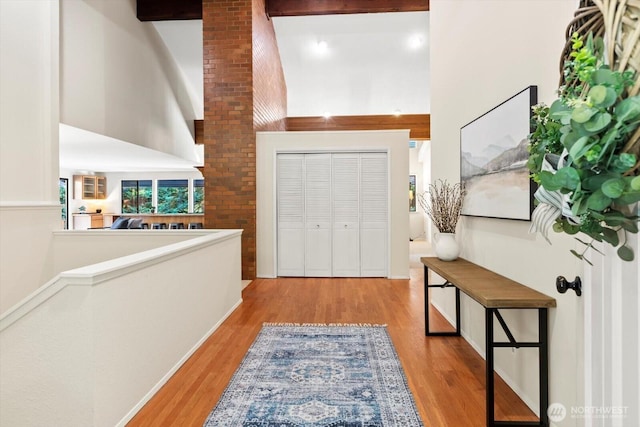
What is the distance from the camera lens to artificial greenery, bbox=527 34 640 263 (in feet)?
1.96

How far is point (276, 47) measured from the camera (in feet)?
22.2

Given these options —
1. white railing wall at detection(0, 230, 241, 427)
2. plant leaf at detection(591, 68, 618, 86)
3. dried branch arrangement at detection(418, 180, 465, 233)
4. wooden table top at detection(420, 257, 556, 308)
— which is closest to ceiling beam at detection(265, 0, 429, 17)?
dried branch arrangement at detection(418, 180, 465, 233)

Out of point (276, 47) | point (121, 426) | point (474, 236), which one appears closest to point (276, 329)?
point (121, 426)

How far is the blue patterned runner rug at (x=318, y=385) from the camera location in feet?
6.29

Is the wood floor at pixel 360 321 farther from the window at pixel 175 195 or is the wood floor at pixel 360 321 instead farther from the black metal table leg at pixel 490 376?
the window at pixel 175 195

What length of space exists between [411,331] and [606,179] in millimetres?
2796

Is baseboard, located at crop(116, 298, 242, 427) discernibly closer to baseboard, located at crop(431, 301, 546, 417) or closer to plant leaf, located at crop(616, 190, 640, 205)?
baseboard, located at crop(431, 301, 546, 417)

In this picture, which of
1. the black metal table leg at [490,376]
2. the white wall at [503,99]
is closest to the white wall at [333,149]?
the white wall at [503,99]

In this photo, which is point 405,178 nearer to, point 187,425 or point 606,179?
point 187,425

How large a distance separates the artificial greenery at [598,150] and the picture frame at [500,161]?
121 cm

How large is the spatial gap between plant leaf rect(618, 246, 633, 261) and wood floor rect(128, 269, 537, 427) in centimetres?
156

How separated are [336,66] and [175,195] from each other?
6964 mm

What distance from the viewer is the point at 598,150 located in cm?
61

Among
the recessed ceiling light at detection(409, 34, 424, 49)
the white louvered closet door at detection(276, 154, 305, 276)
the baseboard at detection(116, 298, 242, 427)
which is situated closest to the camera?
the baseboard at detection(116, 298, 242, 427)
